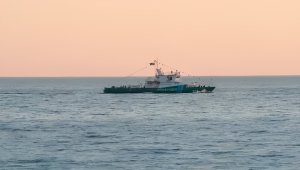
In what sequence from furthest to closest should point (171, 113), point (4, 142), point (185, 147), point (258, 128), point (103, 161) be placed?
1. point (171, 113)
2. point (258, 128)
3. point (4, 142)
4. point (185, 147)
5. point (103, 161)

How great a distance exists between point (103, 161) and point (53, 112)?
233ft

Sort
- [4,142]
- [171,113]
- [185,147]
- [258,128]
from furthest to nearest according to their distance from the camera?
[171,113] < [258,128] < [4,142] < [185,147]

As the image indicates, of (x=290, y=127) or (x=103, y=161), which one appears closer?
(x=103, y=161)

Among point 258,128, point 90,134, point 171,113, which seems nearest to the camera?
point 90,134

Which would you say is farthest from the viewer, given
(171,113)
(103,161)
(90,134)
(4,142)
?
(171,113)

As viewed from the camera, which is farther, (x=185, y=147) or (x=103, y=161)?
(x=185, y=147)

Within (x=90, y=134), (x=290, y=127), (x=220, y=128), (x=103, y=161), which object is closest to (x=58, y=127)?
(x=90, y=134)

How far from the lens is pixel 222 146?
7050 cm

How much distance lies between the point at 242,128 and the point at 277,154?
91.9 ft

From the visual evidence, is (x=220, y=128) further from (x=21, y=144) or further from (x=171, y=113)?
(x=171, y=113)

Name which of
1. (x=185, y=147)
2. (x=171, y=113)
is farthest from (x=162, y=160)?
(x=171, y=113)

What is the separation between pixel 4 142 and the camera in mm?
74812

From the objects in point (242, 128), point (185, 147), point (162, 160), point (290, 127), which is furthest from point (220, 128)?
point (162, 160)

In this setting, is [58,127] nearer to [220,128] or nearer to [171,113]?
[220,128]
